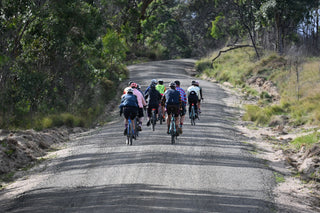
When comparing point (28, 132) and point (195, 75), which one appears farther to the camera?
point (195, 75)

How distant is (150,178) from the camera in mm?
12062

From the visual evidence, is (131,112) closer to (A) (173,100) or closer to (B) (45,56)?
(A) (173,100)

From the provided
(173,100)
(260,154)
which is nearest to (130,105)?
(173,100)

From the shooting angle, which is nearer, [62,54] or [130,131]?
[130,131]

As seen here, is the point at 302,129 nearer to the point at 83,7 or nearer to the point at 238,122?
the point at 238,122

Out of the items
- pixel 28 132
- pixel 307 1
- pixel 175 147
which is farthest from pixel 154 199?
pixel 307 1

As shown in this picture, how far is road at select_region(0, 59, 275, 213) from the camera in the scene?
10156mm

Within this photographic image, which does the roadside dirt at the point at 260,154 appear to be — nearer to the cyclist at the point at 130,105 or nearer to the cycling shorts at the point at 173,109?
the cycling shorts at the point at 173,109

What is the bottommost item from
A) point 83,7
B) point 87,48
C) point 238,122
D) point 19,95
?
point 238,122

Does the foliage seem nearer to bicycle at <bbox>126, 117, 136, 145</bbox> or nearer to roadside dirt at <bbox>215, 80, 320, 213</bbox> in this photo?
bicycle at <bbox>126, 117, 136, 145</bbox>

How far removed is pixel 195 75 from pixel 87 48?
78.5ft

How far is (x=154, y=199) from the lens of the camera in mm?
10297

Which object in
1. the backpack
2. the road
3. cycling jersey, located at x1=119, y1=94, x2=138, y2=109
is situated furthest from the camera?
the backpack

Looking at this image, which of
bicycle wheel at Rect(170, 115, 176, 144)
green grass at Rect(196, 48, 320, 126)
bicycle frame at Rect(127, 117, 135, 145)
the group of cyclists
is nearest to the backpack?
the group of cyclists
